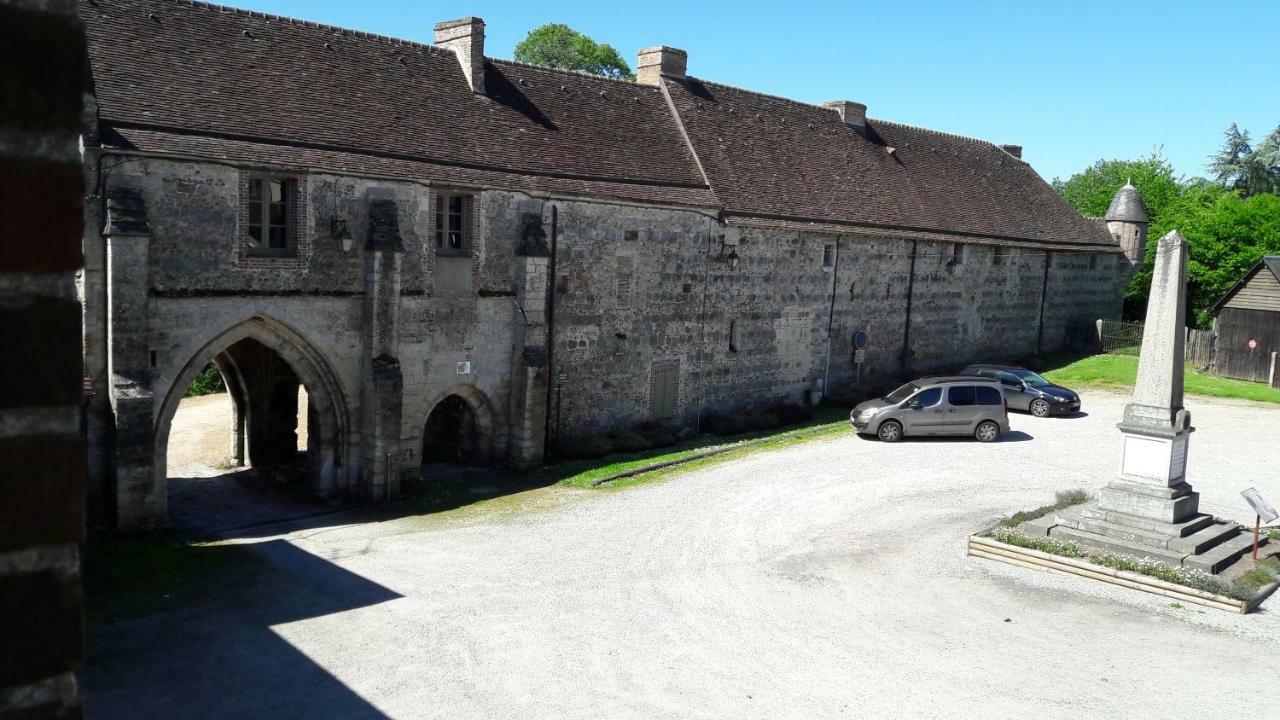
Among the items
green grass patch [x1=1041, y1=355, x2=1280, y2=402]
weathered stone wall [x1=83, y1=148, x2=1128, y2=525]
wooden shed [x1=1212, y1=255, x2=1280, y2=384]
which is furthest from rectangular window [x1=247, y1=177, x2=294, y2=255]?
wooden shed [x1=1212, y1=255, x2=1280, y2=384]

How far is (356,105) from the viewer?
19.7m

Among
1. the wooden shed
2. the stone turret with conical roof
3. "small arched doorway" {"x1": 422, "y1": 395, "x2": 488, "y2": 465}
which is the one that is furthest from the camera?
the stone turret with conical roof

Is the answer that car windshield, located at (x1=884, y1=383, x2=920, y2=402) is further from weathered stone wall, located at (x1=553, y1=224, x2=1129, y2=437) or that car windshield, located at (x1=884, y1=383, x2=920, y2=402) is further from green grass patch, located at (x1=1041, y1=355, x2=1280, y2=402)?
green grass patch, located at (x1=1041, y1=355, x2=1280, y2=402)

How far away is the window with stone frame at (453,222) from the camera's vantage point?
2009 cm

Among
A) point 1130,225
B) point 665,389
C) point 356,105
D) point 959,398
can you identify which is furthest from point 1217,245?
point 356,105

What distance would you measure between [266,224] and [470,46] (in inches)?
291

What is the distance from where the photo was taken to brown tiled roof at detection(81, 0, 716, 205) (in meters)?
16.8

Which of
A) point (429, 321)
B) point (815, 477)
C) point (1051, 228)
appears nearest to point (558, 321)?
point (429, 321)

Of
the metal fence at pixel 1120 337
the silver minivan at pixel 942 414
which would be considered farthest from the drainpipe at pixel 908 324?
the metal fence at pixel 1120 337

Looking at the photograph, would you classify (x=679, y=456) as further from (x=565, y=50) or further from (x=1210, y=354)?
(x=565, y=50)

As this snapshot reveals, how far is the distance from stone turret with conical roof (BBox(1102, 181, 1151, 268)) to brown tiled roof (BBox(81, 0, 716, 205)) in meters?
24.6

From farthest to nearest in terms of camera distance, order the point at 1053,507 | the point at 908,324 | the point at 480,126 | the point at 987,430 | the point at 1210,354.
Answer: the point at 1210,354, the point at 908,324, the point at 987,430, the point at 480,126, the point at 1053,507

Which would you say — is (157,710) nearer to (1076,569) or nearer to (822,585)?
(822,585)

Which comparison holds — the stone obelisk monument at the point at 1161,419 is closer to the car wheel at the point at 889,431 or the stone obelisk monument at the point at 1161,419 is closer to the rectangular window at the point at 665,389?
the car wheel at the point at 889,431
